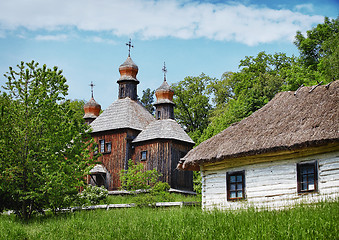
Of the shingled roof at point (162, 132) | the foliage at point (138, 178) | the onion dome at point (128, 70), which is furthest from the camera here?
the onion dome at point (128, 70)

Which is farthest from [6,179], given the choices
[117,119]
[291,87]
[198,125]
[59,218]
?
[198,125]

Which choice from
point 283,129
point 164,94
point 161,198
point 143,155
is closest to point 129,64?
point 164,94

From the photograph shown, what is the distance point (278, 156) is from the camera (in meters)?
19.2

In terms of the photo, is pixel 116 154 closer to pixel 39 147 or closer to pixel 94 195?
pixel 94 195

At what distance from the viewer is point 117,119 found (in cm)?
3922

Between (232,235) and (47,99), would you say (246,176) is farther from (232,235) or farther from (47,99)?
Result: (47,99)

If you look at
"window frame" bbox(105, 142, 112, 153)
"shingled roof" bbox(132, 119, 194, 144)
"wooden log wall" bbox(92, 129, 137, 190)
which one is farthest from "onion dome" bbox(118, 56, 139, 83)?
"window frame" bbox(105, 142, 112, 153)

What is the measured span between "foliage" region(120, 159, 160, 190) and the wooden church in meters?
0.81

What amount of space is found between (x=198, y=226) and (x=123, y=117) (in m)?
24.6

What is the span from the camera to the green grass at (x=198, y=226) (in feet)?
42.4

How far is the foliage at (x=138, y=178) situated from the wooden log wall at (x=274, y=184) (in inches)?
546

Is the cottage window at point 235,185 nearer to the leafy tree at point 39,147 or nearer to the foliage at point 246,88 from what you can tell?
the leafy tree at point 39,147

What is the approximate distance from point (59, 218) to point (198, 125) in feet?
121

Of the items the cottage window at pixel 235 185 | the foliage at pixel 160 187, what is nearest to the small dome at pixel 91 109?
the foliage at pixel 160 187
